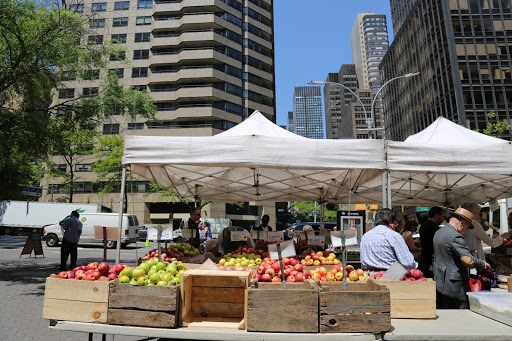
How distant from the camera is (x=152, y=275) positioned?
11.0ft

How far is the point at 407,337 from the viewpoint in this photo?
2766mm

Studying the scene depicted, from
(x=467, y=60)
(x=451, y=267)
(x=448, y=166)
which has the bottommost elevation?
(x=451, y=267)

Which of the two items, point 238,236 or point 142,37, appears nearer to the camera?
point 238,236

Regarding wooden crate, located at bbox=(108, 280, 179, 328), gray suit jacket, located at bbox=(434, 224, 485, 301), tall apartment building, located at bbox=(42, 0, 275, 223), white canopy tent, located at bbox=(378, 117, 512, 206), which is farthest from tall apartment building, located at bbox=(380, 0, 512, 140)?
wooden crate, located at bbox=(108, 280, 179, 328)

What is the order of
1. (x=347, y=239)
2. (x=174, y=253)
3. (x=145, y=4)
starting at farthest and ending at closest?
(x=145, y=4) → (x=174, y=253) → (x=347, y=239)

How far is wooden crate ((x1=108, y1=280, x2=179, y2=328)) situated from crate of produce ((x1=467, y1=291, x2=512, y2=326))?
9.81ft

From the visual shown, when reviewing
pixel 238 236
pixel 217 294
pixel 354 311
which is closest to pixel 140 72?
pixel 238 236

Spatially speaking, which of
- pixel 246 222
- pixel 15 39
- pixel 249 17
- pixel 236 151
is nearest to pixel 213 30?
pixel 249 17

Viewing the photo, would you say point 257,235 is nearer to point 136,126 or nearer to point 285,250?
point 285,250

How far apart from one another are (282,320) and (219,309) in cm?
82

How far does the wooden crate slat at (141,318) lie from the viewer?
9.79ft

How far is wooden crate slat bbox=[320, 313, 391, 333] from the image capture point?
282 centimetres

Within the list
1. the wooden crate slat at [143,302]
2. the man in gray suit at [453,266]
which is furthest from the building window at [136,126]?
the man in gray suit at [453,266]

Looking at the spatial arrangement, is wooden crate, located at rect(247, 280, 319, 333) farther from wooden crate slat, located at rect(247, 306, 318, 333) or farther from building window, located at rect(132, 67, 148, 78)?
building window, located at rect(132, 67, 148, 78)
